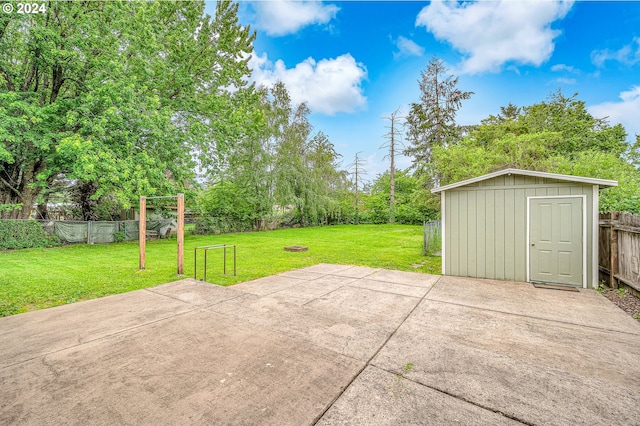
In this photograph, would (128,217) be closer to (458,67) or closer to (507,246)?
(507,246)

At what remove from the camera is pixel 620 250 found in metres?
4.73

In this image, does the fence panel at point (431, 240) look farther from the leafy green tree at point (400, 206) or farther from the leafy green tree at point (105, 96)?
the leafy green tree at point (400, 206)

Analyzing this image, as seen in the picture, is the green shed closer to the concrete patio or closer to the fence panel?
the concrete patio

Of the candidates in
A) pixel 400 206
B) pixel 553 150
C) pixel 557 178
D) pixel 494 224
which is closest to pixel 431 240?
pixel 494 224

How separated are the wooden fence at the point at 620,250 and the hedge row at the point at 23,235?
54.2 feet

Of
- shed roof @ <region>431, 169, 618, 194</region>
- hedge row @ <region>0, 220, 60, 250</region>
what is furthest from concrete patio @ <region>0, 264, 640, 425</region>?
hedge row @ <region>0, 220, 60, 250</region>

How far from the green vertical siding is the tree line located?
196cm

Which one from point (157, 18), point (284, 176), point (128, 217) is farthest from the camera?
point (284, 176)

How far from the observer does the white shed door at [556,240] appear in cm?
500

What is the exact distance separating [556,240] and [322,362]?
17.5 ft

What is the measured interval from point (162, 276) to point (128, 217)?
11.4 meters

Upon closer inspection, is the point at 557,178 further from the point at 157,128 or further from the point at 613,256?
the point at 157,128

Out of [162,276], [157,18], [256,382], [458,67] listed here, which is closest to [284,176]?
[157,18]

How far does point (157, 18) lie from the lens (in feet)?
36.1
